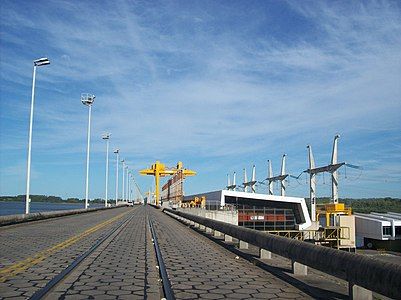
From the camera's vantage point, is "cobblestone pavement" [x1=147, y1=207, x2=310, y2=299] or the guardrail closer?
the guardrail

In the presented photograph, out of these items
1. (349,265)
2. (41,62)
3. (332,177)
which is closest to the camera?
(349,265)

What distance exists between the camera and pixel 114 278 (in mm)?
9609

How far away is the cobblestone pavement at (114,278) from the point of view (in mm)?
7938

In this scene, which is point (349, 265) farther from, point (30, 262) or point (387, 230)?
point (387, 230)

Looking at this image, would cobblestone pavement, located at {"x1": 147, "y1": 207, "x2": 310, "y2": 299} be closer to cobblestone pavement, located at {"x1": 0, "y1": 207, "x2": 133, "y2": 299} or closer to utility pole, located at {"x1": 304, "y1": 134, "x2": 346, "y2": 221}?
cobblestone pavement, located at {"x1": 0, "y1": 207, "x2": 133, "y2": 299}

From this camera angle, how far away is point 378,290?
6.10 m

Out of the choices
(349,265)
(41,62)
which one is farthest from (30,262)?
(41,62)

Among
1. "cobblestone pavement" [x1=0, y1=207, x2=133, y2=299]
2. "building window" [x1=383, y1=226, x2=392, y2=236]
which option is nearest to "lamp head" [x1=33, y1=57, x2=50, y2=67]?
"cobblestone pavement" [x1=0, y1=207, x2=133, y2=299]

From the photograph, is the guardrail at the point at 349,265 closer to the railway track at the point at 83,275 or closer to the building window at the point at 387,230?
the railway track at the point at 83,275

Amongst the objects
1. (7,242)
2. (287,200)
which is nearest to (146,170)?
(287,200)

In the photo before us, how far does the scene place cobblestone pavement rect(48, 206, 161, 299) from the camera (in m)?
7.94

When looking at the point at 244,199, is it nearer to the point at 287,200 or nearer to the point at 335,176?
the point at 287,200

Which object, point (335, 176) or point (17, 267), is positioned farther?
point (335, 176)

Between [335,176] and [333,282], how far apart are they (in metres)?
80.2
